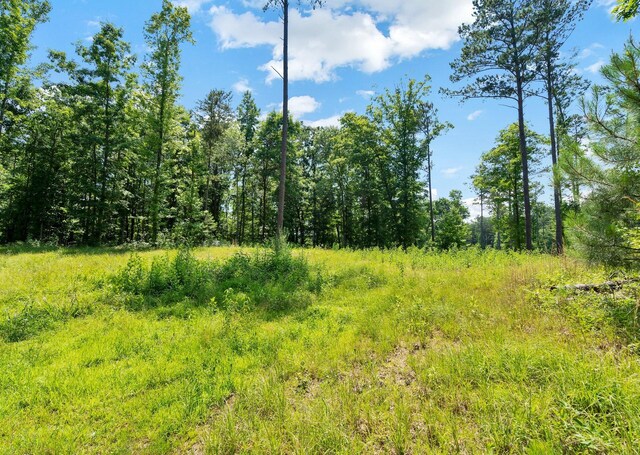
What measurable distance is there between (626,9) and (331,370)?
544 centimetres

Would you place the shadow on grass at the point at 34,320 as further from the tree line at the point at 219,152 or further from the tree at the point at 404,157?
the tree at the point at 404,157

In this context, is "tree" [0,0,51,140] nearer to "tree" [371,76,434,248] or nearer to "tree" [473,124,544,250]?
"tree" [371,76,434,248]

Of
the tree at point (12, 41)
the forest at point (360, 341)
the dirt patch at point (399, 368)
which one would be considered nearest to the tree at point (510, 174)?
the forest at point (360, 341)

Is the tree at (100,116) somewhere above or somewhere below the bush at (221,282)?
above

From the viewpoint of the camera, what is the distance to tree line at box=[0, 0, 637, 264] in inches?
575

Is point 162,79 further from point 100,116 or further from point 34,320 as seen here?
point 34,320

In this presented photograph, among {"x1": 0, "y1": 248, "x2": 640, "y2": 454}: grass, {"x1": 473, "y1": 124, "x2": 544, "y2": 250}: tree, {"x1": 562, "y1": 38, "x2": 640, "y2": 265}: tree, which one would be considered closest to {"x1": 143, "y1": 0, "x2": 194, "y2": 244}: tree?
{"x1": 0, "y1": 248, "x2": 640, "y2": 454}: grass

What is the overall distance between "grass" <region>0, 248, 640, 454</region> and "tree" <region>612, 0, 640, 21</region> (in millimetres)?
3537

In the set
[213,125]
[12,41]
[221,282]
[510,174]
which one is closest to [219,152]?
[213,125]

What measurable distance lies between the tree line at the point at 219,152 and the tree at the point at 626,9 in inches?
299

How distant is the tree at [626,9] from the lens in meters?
2.95

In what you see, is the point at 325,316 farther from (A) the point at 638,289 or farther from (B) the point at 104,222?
(B) the point at 104,222

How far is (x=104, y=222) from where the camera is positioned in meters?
18.9

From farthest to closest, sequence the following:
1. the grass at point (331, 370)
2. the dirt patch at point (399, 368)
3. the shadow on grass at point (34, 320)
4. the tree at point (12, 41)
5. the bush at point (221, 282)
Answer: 1. the tree at point (12, 41)
2. the bush at point (221, 282)
3. the shadow on grass at point (34, 320)
4. the dirt patch at point (399, 368)
5. the grass at point (331, 370)
